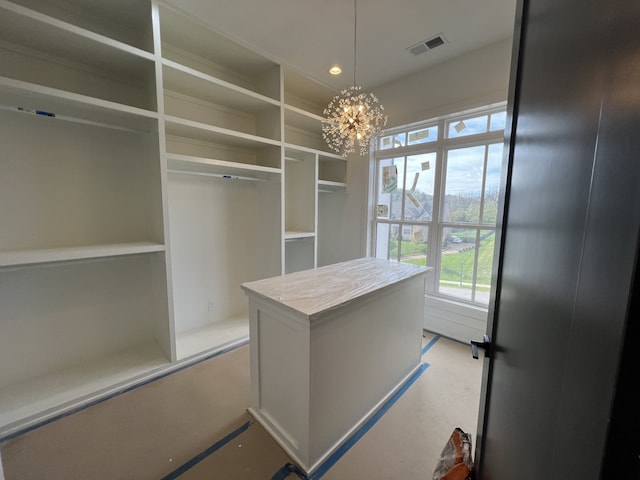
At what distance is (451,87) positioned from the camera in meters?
2.84

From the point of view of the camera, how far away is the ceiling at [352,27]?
2.04 meters

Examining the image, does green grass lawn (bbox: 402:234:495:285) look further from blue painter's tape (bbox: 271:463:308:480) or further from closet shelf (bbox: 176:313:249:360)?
blue painter's tape (bbox: 271:463:308:480)

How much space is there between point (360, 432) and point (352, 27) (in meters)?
3.23

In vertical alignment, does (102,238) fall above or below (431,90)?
below

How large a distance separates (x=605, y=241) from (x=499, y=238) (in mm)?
612

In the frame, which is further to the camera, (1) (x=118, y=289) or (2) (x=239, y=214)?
(2) (x=239, y=214)

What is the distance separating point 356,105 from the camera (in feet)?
6.84

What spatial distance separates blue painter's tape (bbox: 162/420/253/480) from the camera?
142 cm

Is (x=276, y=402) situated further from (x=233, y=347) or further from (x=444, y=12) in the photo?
(x=444, y=12)

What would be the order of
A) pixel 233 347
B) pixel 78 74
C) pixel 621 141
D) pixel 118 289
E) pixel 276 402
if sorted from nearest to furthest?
pixel 621 141
pixel 276 402
pixel 78 74
pixel 118 289
pixel 233 347

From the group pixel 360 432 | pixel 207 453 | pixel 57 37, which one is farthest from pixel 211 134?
pixel 360 432

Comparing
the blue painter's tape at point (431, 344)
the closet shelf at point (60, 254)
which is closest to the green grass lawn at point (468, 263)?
the blue painter's tape at point (431, 344)

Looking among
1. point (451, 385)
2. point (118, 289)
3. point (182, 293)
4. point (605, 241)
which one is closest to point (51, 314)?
point (118, 289)

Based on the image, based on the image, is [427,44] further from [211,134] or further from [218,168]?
[218,168]
